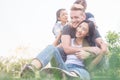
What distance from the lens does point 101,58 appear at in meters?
3.23

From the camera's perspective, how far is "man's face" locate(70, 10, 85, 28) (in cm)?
347

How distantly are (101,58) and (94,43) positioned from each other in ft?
0.73

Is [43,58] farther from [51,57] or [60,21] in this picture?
[60,21]

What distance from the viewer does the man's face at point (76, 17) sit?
347cm

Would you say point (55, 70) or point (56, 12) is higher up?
point (56, 12)

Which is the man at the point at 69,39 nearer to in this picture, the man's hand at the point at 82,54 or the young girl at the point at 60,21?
the man's hand at the point at 82,54

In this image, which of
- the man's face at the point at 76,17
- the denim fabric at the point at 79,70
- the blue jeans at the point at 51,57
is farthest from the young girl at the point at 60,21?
the blue jeans at the point at 51,57

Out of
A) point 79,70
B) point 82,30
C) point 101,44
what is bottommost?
point 79,70

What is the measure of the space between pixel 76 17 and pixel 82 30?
0.21 m

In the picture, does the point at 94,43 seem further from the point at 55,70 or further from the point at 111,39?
the point at 55,70

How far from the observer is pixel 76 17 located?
11.6 ft

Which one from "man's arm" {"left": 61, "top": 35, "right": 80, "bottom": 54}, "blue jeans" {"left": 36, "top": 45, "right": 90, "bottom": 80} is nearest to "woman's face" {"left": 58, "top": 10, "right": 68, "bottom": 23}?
"man's arm" {"left": 61, "top": 35, "right": 80, "bottom": 54}

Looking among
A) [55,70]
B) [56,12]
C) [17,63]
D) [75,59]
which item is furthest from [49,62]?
[56,12]

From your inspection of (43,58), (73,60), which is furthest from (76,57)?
(43,58)
